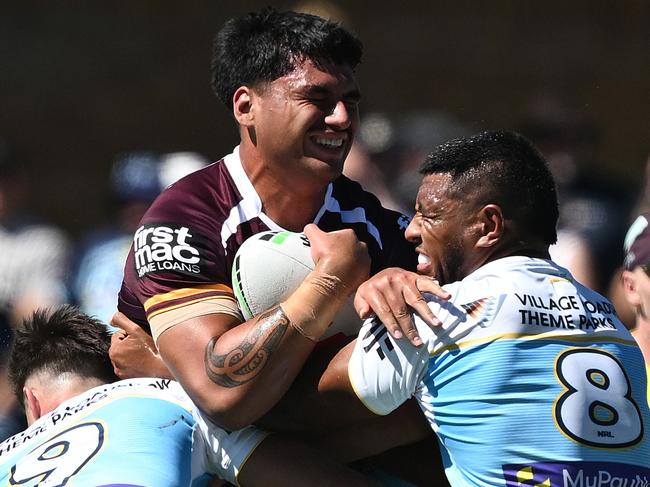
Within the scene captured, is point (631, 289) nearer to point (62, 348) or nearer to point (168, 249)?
point (168, 249)

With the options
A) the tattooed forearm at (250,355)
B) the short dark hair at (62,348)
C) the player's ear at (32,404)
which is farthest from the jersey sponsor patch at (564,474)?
the player's ear at (32,404)

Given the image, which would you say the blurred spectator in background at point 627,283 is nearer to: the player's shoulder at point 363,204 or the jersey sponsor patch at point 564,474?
the player's shoulder at point 363,204

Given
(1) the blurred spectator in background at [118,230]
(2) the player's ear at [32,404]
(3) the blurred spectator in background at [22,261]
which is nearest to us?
Answer: (2) the player's ear at [32,404]

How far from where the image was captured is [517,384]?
9.07 feet

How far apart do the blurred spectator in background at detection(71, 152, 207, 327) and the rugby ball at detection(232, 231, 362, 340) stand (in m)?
2.09

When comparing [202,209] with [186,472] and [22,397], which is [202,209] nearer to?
[186,472]

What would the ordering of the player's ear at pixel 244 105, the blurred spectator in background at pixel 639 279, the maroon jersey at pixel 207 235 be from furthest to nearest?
the blurred spectator in background at pixel 639 279
the player's ear at pixel 244 105
the maroon jersey at pixel 207 235

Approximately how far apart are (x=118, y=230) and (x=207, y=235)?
259 centimetres

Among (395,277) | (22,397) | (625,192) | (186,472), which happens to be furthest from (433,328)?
(625,192)

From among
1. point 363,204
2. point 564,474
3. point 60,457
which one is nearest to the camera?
point 564,474

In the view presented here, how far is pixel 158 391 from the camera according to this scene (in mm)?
3365

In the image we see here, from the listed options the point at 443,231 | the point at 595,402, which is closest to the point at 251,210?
the point at 443,231

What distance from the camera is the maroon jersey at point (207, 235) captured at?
328cm

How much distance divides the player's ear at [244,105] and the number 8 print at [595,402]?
4.57 ft
